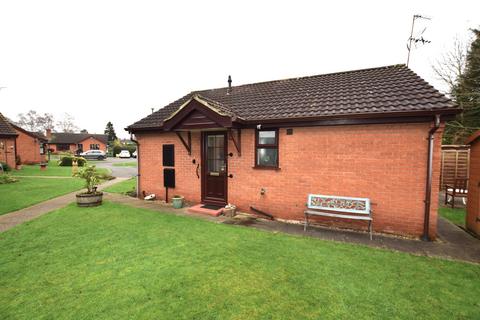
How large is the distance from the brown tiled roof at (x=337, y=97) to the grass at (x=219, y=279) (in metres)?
3.48

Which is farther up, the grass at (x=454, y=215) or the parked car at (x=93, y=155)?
the parked car at (x=93, y=155)

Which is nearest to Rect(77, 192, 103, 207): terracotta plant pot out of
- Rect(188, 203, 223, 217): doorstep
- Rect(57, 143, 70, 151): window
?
Rect(188, 203, 223, 217): doorstep

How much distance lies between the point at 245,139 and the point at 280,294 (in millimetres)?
4784

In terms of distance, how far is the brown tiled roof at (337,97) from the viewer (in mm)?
5246

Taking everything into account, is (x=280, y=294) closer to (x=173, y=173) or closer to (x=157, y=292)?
(x=157, y=292)

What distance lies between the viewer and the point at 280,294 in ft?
9.47

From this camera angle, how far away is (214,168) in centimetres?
768

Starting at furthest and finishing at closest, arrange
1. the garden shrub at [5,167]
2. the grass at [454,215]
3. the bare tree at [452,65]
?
the garden shrub at [5,167]
the bare tree at [452,65]
the grass at [454,215]

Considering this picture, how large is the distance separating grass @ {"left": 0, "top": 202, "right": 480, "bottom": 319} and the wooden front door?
2486 mm

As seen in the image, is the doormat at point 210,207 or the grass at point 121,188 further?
the grass at point 121,188

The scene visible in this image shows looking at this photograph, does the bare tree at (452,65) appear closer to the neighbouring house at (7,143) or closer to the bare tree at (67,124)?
the neighbouring house at (7,143)

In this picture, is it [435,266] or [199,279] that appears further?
[435,266]

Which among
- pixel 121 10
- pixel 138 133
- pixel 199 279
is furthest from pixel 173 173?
pixel 121 10

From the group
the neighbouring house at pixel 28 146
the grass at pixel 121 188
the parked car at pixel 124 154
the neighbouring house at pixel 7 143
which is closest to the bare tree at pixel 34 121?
the parked car at pixel 124 154
